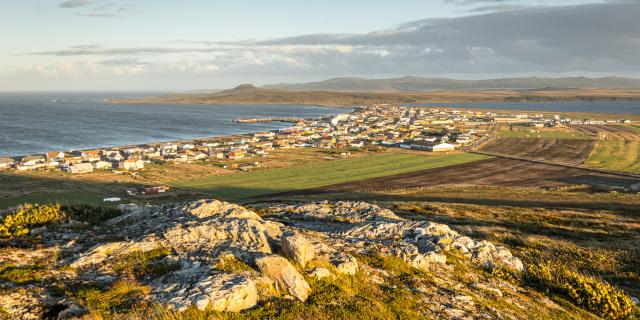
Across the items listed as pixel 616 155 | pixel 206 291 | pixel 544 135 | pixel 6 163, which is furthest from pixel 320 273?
pixel 544 135

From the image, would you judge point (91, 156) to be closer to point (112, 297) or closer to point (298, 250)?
point (298, 250)

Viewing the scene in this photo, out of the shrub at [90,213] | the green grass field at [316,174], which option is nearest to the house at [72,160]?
the green grass field at [316,174]

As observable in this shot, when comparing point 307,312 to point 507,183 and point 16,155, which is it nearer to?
point 507,183

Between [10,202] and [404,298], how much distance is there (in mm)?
64760

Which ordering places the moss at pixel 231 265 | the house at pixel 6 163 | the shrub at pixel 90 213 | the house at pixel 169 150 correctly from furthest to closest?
the house at pixel 169 150 < the house at pixel 6 163 < the shrub at pixel 90 213 < the moss at pixel 231 265

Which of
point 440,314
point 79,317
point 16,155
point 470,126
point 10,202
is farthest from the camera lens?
point 470,126

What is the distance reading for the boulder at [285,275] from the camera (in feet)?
37.9

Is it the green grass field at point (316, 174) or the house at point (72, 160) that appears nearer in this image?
the green grass field at point (316, 174)

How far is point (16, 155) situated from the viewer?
11006 cm

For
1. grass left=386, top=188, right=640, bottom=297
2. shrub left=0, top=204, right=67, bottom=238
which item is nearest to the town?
grass left=386, top=188, right=640, bottom=297

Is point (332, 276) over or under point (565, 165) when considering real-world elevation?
over

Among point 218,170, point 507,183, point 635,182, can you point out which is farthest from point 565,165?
point 218,170

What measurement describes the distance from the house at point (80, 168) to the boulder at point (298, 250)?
282 feet

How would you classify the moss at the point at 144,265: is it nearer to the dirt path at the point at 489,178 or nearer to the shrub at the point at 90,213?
the shrub at the point at 90,213
